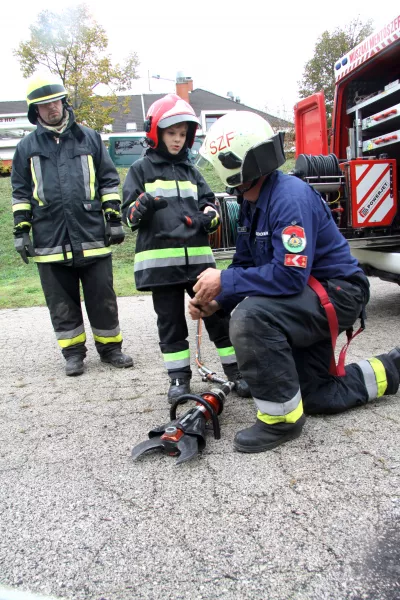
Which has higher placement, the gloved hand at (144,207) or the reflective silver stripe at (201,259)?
the gloved hand at (144,207)

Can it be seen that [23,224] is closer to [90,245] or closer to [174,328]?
[90,245]

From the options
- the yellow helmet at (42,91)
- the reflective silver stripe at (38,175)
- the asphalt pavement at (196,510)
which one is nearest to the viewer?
the asphalt pavement at (196,510)

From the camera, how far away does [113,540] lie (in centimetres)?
170

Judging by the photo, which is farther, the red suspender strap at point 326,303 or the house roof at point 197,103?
the house roof at point 197,103

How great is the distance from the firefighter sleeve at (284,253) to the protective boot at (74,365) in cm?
174

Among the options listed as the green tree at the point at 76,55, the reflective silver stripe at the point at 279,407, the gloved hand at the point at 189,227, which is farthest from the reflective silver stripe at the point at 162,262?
the green tree at the point at 76,55

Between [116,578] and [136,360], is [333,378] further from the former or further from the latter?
[136,360]

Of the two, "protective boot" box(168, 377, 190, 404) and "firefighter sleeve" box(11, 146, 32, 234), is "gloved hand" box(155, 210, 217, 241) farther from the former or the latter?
"firefighter sleeve" box(11, 146, 32, 234)

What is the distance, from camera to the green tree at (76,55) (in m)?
17.0

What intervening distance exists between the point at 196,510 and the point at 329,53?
2263 cm

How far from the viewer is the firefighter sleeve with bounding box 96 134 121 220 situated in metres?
3.86

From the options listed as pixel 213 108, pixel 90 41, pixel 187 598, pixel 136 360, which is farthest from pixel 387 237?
pixel 213 108

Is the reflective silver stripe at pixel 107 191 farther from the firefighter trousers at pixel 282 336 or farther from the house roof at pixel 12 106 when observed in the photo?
the house roof at pixel 12 106

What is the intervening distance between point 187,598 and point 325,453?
0.98m
